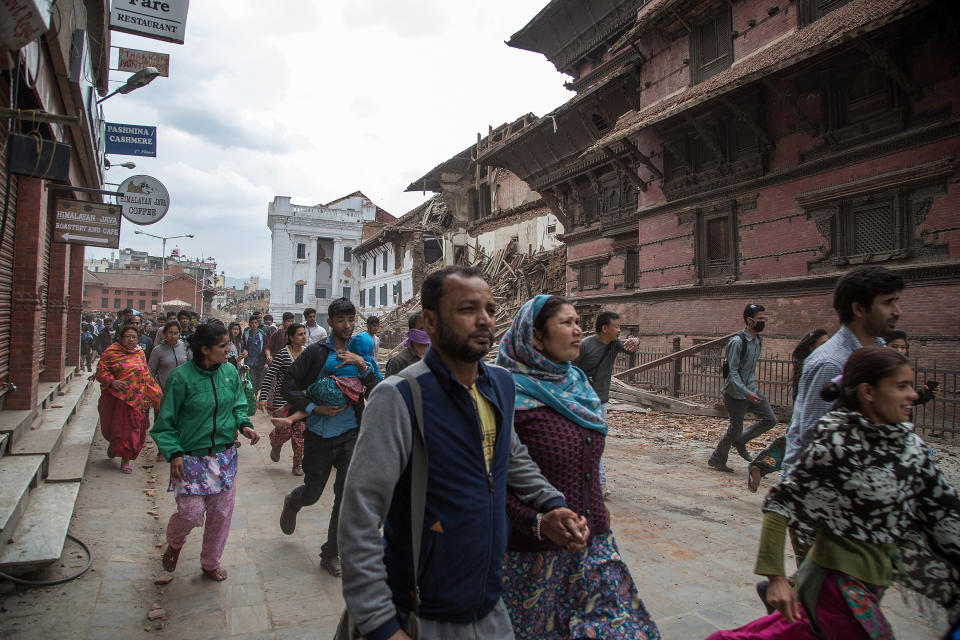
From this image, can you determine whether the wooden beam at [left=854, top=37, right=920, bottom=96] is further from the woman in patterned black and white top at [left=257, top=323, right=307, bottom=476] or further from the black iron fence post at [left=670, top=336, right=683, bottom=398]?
the woman in patterned black and white top at [left=257, top=323, right=307, bottom=476]

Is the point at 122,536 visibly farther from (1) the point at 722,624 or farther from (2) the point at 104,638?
(1) the point at 722,624

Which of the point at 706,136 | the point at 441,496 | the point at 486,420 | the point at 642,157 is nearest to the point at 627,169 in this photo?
the point at 642,157

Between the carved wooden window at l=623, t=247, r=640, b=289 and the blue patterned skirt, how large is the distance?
18.3 m

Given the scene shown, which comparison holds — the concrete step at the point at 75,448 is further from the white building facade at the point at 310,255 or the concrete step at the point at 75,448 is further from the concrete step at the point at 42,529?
the white building facade at the point at 310,255

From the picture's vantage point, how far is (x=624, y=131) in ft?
53.3

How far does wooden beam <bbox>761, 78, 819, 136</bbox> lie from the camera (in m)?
12.7

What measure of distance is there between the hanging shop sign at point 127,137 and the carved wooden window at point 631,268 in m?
14.8

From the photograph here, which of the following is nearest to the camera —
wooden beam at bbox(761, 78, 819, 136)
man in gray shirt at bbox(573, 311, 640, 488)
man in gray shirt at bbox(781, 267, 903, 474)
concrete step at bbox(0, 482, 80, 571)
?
man in gray shirt at bbox(781, 267, 903, 474)

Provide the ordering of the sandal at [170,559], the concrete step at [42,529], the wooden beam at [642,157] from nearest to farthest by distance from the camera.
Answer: the concrete step at [42,529] < the sandal at [170,559] < the wooden beam at [642,157]

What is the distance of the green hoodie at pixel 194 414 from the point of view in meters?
3.94

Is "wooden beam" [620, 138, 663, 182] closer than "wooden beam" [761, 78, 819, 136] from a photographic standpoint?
No

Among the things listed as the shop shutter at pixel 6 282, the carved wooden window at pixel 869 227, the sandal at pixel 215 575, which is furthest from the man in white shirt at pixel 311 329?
the carved wooden window at pixel 869 227

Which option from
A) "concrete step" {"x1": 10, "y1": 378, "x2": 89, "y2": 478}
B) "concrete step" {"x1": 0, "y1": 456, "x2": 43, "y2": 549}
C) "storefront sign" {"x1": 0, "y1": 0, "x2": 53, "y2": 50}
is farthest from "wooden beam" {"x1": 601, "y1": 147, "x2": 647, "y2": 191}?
"concrete step" {"x1": 0, "y1": 456, "x2": 43, "y2": 549}

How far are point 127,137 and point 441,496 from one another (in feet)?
39.9
